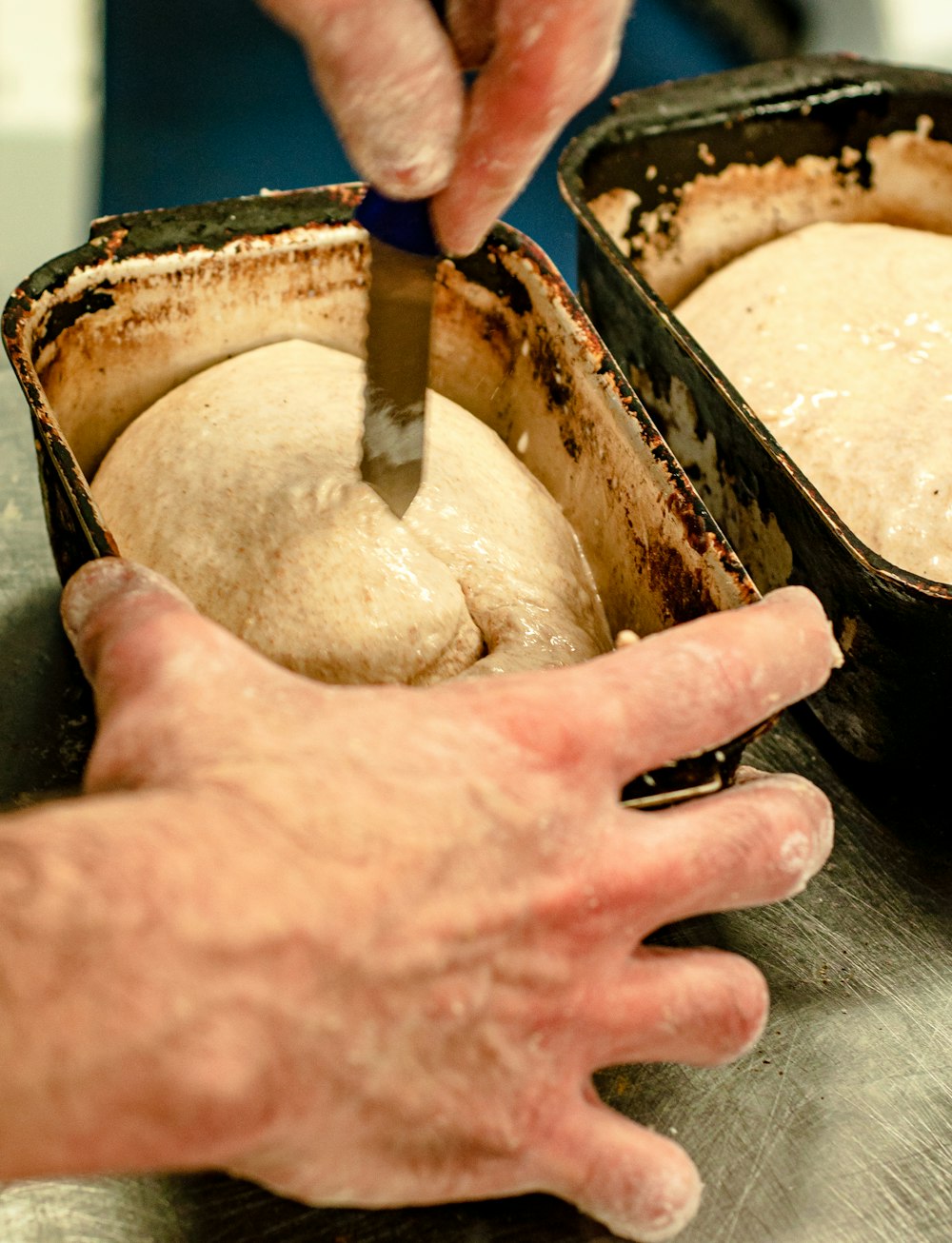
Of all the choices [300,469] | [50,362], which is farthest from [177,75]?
[300,469]

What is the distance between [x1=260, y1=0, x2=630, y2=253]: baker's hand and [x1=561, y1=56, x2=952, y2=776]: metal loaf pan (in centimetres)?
46

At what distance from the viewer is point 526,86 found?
0.75 metres

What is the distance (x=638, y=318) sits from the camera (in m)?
1.30

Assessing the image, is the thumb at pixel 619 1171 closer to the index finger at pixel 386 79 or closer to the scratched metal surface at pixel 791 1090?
the scratched metal surface at pixel 791 1090

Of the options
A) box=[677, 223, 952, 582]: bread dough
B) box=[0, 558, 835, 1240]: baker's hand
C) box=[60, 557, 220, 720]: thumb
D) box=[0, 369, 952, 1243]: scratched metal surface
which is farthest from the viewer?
box=[677, 223, 952, 582]: bread dough

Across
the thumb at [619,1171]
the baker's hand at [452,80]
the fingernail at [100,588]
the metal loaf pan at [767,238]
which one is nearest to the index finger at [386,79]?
the baker's hand at [452,80]

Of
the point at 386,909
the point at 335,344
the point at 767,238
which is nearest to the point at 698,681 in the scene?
the point at 386,909

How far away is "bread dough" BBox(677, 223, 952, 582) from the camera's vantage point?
1.25m

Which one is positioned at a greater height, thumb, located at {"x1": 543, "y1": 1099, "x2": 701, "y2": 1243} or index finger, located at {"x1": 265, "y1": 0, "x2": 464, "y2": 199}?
index finger, located at {"x1": 265, "y1": 0, "x2": 464, "y2": 199}

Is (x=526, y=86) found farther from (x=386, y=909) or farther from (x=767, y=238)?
(x=767, y=238)

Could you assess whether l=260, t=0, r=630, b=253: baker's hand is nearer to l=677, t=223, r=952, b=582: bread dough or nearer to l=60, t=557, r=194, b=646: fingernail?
l=60, t=557, r=194, b=646: fingernail

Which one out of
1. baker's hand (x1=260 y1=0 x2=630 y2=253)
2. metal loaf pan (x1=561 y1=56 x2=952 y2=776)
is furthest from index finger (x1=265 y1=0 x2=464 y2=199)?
metal loaf pan (x1=561 y1=56 x2=952 y2=776)

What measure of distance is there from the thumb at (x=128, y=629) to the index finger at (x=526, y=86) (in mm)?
379

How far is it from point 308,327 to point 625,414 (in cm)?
44
